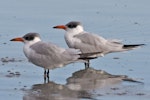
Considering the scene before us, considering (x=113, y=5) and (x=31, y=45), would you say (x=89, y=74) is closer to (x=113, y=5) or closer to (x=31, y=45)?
(x=31, y=45)

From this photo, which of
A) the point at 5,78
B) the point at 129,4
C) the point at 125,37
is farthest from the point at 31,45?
the point at 129,4

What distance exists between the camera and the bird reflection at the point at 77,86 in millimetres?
8562

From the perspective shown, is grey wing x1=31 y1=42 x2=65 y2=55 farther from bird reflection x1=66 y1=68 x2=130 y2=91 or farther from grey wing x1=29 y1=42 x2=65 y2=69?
bird reflection x1=66 y1=68 x2=130 y2=91

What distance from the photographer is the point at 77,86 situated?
30.0 feet

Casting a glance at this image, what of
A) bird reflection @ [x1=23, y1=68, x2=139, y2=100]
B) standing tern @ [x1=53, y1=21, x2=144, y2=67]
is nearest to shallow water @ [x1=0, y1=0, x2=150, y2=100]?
bird reflection @ [x1=23, y1=68, x2=139, y2=100]


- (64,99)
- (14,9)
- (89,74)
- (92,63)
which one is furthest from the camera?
(14,9)

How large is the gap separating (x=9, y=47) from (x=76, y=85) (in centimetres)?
209

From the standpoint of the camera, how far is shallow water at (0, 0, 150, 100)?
879cm

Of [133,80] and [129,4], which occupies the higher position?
[129,4]

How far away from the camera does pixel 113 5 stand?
13930 mm

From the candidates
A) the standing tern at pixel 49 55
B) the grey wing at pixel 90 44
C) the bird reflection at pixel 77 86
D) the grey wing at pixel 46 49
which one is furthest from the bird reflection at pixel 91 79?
the grey wing at pixel 90 44

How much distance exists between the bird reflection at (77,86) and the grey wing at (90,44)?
1.78 ft

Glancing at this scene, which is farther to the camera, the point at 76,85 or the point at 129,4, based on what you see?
the point at 129,4

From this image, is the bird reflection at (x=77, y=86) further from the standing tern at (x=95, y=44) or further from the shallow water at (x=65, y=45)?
the standing tern at (x=95, y=44)
